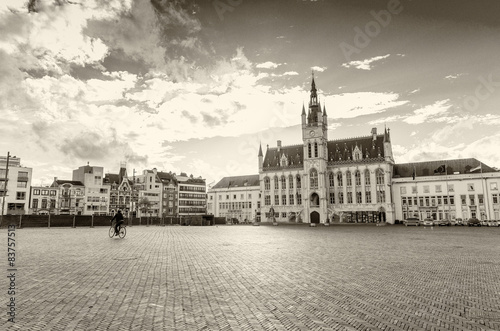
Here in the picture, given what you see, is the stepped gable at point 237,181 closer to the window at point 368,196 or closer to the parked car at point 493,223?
the window at point 368,196

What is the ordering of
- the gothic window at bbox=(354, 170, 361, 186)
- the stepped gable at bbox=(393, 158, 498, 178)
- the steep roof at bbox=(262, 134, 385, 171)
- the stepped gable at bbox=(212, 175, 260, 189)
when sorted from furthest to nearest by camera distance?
the stepped gable at bbox=(212, 175, 260, 189) → the steep roof at bbox=(262, 134, 385, 171) → the gothic window at bbox=(354, 170, 361, 186) → the stepped gable at bbox=(393, 158, 498, 178)

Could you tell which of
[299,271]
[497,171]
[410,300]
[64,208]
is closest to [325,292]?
[410,300]

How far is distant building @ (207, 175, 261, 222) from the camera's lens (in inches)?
3802

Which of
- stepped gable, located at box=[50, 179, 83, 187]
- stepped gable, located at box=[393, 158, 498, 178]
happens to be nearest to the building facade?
stepped gable, located at box=[393, 158, 498, 178]

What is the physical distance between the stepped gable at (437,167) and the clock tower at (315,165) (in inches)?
645

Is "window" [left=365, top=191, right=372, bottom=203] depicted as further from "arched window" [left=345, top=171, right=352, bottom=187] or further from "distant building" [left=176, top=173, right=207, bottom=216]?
"distant building" [left=176, top=173, right=207, bottom=216]

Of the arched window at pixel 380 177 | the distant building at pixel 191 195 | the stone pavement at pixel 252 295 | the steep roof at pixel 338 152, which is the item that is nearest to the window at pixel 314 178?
the steep roof at pixel 338 152

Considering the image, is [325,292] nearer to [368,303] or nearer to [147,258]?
[368,303]

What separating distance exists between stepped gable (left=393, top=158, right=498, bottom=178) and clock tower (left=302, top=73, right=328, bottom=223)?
1638cm

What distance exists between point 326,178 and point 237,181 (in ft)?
105

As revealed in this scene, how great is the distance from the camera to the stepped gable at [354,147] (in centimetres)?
7662

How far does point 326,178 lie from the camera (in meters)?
79.8

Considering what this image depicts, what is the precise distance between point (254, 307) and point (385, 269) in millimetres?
6483

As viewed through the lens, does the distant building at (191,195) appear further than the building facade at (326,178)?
Yes
